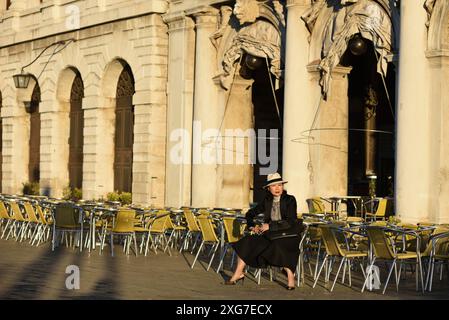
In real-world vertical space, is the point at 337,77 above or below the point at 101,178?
above

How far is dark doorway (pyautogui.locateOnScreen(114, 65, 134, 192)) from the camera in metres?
31.9

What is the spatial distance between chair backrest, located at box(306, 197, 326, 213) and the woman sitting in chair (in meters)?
7.64

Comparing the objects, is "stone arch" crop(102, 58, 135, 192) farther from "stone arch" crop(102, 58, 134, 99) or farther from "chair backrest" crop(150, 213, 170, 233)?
"chair backrest" crop(150, 213, 170, 233)

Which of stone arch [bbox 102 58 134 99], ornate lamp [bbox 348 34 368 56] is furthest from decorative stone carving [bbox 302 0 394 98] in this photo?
stone arch [bbox 102 58 134 99]

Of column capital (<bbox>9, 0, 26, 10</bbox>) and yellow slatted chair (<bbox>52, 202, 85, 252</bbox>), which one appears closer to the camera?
yellow slatted chair (<bbox>52, 202, 85, 252</bbox>)

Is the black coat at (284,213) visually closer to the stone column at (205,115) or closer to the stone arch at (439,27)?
the stone arch at (439,27)

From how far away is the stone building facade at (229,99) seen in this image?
2089cm

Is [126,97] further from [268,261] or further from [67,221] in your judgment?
[268,261]

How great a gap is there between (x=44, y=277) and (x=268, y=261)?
3.43 m

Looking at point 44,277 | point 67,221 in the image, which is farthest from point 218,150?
point 44,277

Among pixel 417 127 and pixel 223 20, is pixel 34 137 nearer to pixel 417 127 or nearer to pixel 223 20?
pixel 223 20

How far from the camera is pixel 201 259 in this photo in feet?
66.0

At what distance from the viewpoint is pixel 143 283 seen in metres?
16.0

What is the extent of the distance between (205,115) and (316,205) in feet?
18.2
